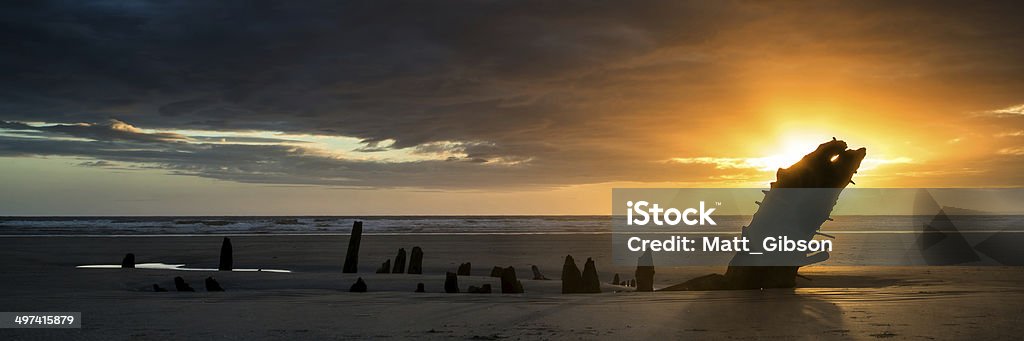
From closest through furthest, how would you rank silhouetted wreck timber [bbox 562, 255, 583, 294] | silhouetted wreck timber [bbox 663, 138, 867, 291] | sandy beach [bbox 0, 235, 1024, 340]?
sandy beach [bbox 0, 235, 1024, 340]
silhouetted wreck timber [bbox 663, 138, 867, 291]
silhouetted wreck timber [bbox 562, 255, 583, 294]

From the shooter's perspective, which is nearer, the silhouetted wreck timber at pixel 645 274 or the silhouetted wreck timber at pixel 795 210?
the silhouetted wreck timber at pixel 795 210

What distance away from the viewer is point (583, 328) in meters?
7.93

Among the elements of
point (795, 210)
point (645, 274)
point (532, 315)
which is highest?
point (795, 210)

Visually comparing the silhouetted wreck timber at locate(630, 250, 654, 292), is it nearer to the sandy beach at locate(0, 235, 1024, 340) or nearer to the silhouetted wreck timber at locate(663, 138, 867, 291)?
the silhouetted wreck timber at locate(663, 138, 867, 291)

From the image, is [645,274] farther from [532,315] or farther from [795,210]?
[532,315]

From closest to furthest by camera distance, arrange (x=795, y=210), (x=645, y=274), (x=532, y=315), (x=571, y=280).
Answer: (x=532, y=315), (x=795, y=210), (x=571, y=280), (x=645, y=274)

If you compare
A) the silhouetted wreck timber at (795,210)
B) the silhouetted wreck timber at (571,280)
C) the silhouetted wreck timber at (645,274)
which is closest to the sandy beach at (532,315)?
the silhouetted wreck timber at (795,210)

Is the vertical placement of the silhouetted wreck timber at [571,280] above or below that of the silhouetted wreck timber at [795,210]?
below

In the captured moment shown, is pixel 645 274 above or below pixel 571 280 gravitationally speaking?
above

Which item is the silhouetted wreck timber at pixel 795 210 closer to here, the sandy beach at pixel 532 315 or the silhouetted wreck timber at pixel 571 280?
the sandy beach at pixel 532 315

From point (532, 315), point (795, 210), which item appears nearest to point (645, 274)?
point (795, 210)

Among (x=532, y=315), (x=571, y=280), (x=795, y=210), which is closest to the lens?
(x=532, y=315)

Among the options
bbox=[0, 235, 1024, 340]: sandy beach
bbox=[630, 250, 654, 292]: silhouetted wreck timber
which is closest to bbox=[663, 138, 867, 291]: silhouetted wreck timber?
bbox=[0, 235, 1024, 340]: sandy beach

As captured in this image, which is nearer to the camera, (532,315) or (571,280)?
(532,315)
